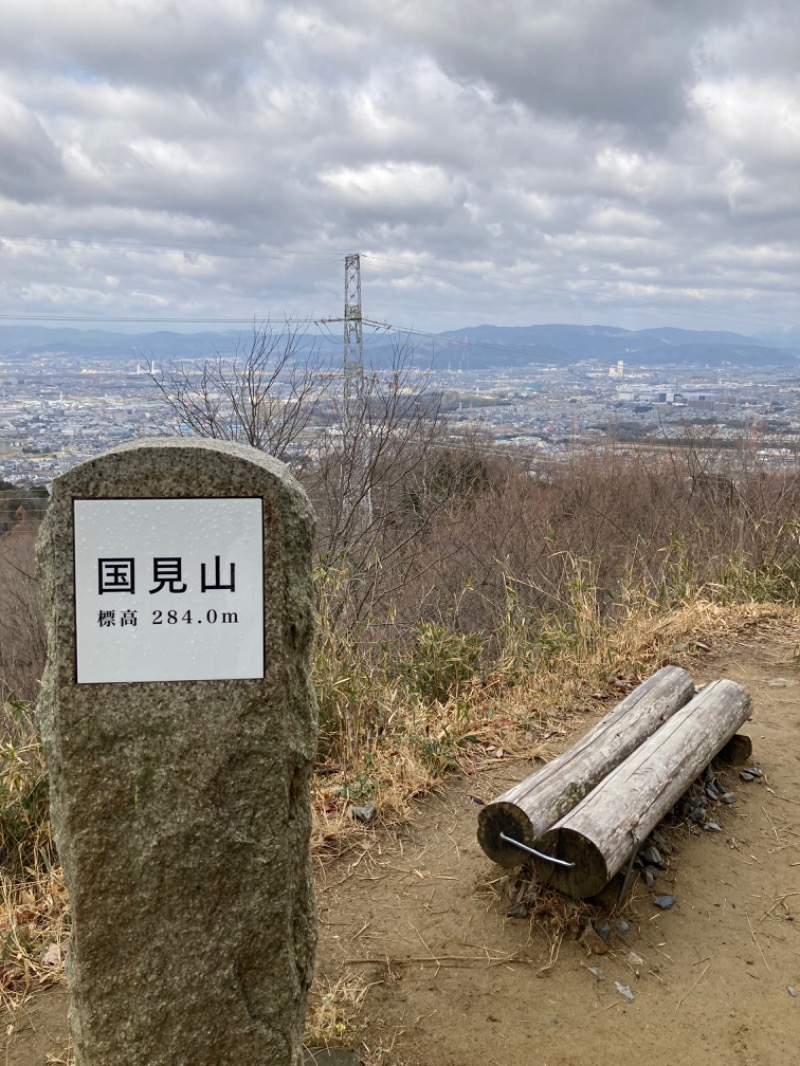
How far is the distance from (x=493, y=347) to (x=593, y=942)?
20.8m

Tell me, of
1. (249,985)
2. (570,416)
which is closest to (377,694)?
(249,985)

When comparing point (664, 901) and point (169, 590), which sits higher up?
point (169, 590)

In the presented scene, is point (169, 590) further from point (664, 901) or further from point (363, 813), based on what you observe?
point (664, 901)

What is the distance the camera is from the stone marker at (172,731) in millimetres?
1724

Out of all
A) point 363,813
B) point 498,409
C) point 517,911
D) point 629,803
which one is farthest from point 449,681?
point 498,409

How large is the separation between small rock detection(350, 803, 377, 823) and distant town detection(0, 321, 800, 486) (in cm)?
195

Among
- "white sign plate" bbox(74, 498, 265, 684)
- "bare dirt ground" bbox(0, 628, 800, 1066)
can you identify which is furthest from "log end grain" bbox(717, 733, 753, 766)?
"white sign plate" bbox(74, 498, 265, 684)

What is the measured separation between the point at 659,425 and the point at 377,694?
1060 cm

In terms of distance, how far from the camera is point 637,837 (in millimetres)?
2822

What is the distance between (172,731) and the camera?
1.76 metres

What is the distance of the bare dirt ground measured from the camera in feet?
8.03

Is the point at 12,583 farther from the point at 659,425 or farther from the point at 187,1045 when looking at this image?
the point at 187,1045

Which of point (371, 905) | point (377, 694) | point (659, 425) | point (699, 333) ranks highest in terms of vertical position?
point (699, 333)

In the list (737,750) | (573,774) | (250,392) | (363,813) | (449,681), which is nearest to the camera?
Result: (573,774)
